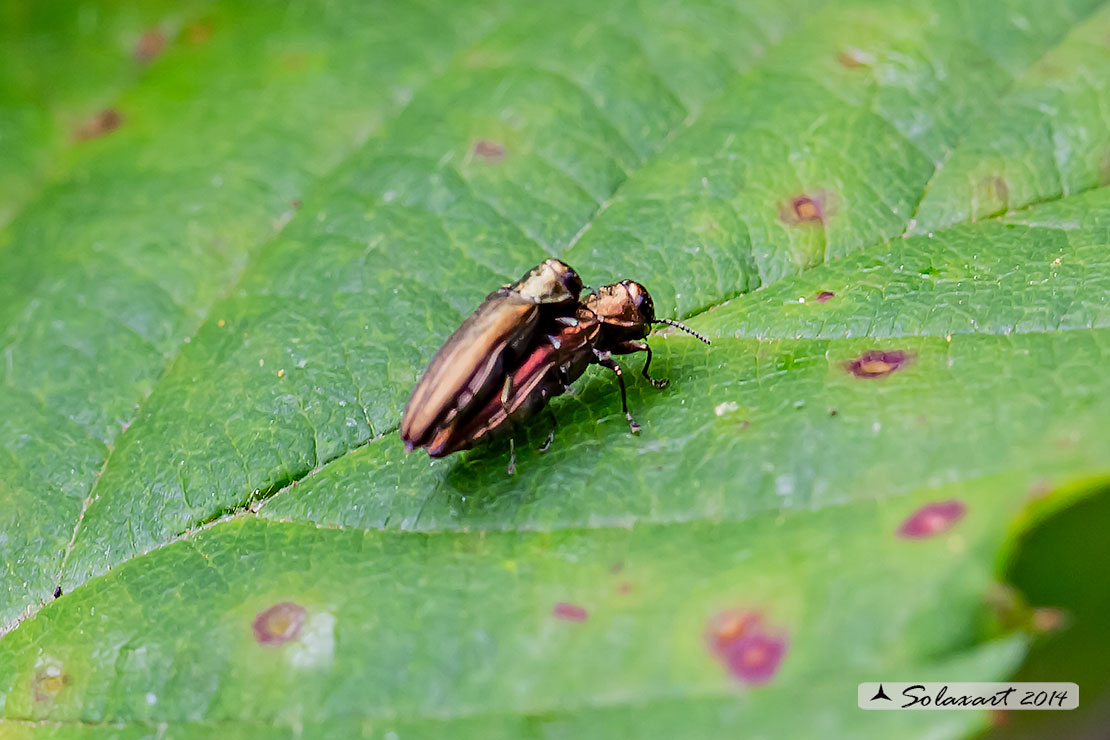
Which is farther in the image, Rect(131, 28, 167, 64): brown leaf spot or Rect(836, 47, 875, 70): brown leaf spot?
Rect(131, 28, 167, 64): brown leaf spot

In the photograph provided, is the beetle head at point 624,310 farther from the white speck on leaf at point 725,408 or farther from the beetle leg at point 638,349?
the white speck on leaf at point 725,408

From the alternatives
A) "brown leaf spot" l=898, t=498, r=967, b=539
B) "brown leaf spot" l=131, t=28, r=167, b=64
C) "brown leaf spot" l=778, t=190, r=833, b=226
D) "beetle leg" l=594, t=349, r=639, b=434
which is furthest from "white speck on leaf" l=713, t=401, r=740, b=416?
"brown leaf spot" l=131, t=28, r=167, b=64

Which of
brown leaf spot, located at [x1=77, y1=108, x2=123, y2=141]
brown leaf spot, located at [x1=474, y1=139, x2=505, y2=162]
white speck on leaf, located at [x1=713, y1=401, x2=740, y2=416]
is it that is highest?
brown leaf spot, located at [x1=77, y1=108, x2=123, y2=141]

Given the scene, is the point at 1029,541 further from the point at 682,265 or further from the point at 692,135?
the point at 692,135

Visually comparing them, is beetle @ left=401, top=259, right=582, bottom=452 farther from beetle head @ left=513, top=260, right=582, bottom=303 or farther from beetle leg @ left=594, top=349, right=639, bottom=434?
beetle leg @ left=594, top=349, right=639, bottom=434

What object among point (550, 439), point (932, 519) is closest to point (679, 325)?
point (550, 439)

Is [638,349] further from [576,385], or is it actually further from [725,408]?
[725,408]
